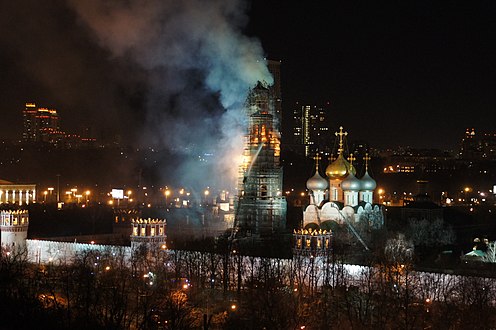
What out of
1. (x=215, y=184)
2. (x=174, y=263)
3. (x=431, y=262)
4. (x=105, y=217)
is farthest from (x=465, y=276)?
(x=215, y=184)

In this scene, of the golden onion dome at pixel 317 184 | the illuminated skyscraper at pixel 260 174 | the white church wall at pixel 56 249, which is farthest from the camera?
the illuminated skyscraper at pixel 260 174

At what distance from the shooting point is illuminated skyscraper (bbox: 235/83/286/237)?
3606cm

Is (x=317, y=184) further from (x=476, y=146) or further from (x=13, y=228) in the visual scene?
(x=476, y=146)

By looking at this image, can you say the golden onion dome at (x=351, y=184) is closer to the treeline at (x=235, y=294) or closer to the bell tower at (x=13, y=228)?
the treeline at (x=235, y=294)

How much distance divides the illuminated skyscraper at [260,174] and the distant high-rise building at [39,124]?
66555 mm

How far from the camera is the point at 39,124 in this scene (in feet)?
340

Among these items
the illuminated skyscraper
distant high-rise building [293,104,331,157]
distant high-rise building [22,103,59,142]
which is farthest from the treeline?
distant high-rise building [22,103,59,142]

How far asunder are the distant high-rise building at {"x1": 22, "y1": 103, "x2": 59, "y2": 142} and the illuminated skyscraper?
66.6 metres

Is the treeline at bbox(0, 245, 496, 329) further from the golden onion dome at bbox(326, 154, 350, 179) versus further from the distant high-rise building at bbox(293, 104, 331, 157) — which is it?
the distant high-rise building at bbox(293, 104, 331, 157)

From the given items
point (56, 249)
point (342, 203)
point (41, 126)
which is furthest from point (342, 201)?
point (41, 126)

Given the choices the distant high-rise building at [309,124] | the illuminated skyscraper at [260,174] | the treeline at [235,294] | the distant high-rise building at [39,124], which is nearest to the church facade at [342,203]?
the illuminated skyscraper at [260,174]

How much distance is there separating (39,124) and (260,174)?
71.2 meters

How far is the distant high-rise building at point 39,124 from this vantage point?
101m

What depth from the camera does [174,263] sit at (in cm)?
2598
